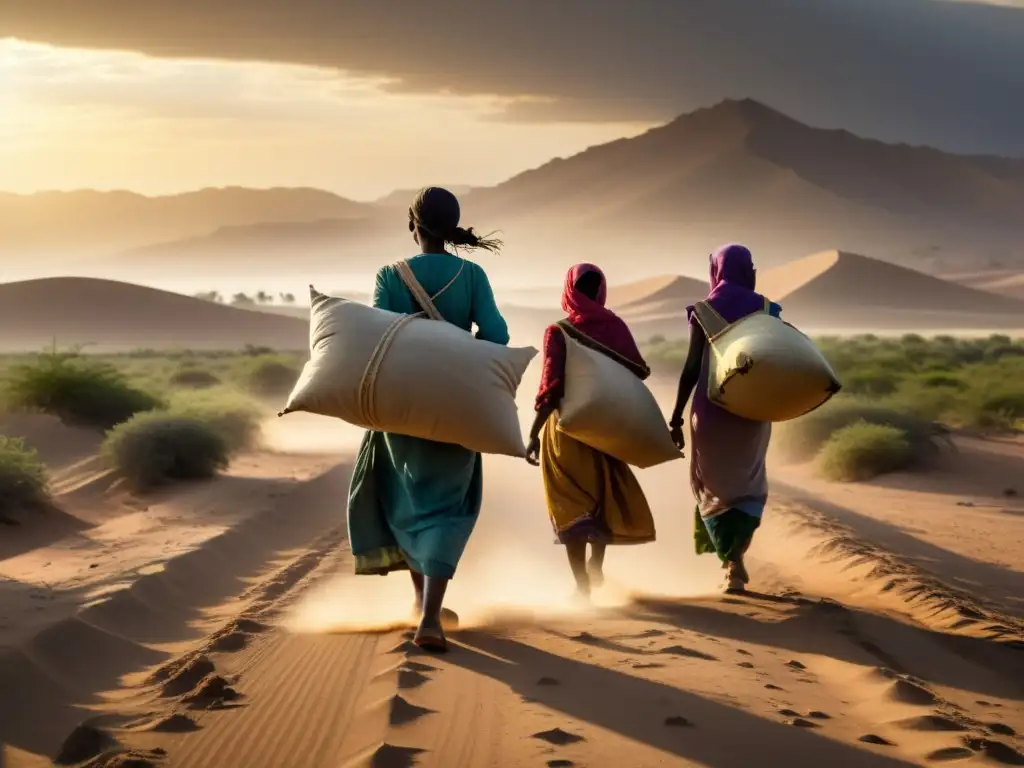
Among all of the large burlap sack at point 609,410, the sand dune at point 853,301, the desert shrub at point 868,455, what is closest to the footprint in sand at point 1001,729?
the large burlap sack at point 609,410

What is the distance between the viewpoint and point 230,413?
1992 cm

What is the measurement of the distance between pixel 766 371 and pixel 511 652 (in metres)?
2.26

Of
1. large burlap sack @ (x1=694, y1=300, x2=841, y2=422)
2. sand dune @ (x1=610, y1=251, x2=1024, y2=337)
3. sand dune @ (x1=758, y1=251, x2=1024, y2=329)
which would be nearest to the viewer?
large burlap sack @ (x1=694, y1=300, x2=841, y2=422)

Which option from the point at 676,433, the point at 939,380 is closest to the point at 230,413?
the point at 676,433

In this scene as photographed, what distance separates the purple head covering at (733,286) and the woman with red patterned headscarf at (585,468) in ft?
1.80

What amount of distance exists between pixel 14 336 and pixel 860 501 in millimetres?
74809

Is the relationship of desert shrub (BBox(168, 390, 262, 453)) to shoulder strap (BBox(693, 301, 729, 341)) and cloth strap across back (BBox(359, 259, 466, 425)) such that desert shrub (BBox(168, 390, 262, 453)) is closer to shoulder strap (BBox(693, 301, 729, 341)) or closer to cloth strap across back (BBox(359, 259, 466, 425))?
shoulder strap (BBox(693, 301, 729, 341))

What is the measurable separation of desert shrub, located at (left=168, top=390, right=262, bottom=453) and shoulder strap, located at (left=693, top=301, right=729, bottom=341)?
1089 cm

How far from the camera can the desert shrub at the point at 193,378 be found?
34.7 metres

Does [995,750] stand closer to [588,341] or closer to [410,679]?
[410,679]

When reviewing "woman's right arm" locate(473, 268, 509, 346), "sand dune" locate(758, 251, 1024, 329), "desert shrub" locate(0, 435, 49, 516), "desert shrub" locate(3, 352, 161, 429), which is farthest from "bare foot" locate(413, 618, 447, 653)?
"sand dune" locate(758, 251, 1024, 329)

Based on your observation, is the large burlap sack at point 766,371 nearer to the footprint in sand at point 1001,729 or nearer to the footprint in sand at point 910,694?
the footprint in sand at point 910,694

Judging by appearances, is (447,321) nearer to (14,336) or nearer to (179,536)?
(179,536)

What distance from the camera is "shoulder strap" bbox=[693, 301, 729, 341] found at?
848 centimetres
